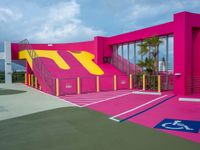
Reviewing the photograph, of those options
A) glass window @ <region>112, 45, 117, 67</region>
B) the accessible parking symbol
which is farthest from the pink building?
the accessible parking symbol

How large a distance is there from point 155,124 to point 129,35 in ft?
39.3

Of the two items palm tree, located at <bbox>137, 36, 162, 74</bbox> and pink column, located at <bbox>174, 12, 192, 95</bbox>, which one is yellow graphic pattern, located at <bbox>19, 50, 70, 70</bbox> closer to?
palm tree, located at <bbox>137, 36, 162, 74</bbox>

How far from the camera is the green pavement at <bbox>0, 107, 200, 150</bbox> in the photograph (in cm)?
465

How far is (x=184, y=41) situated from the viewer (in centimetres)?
1199

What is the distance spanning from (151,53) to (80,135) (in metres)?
10.4

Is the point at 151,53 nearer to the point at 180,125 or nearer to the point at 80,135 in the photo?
the point at 180,125

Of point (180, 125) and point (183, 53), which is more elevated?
point (183, 53)

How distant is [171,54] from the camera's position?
46.6ft

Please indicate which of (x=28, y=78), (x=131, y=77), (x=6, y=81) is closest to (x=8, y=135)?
(x=131, y=77)

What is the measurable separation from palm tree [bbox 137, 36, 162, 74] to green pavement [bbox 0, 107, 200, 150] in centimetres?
816

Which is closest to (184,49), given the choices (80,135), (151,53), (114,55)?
(151,53)

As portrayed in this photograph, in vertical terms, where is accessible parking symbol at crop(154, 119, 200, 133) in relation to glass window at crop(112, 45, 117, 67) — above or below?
below

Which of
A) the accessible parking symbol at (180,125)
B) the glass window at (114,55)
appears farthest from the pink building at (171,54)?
the accessible parking symbol at (180,125)

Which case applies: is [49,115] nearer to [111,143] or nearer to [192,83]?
[111,143]
